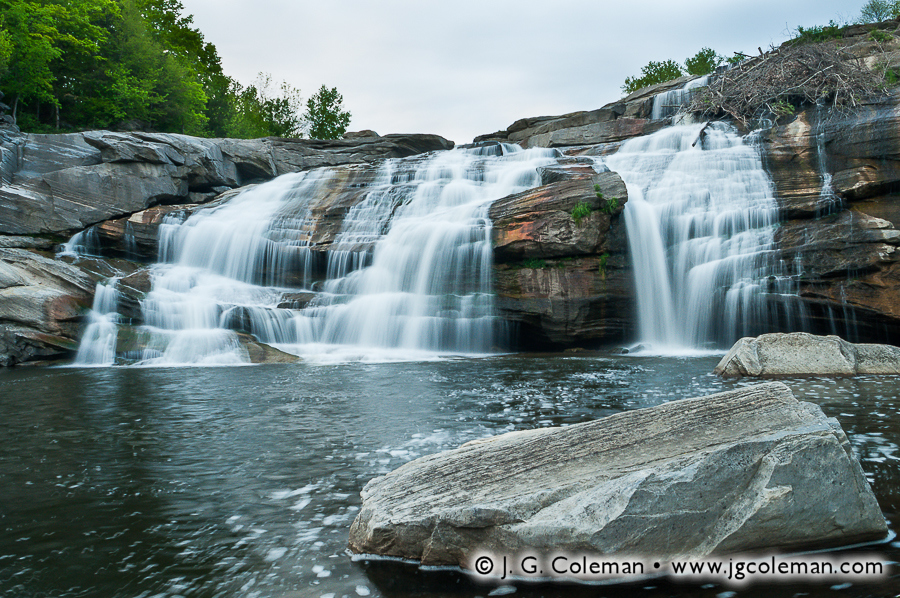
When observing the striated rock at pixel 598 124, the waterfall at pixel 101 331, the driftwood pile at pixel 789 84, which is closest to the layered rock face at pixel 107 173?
the waterfall at pixel 101 331

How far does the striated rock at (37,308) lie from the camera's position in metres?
14.3

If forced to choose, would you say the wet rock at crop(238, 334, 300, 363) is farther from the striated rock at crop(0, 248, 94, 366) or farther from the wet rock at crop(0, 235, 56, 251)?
the wet rock at crop(0, 235, 56, 251)

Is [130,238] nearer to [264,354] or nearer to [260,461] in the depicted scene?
[264,354]

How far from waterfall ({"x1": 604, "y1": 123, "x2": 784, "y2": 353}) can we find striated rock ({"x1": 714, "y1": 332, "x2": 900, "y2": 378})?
4337 mm

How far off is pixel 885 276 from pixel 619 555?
1352cm

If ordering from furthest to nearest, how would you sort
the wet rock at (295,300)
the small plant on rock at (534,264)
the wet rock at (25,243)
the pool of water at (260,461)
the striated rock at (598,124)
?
1. the striated rock at (598,124)
2. the wet rock at (25,243)
3. the wet rock at (295,300)
4. the small plant on rock at (534,264)
5. the pool of water at (260,461)

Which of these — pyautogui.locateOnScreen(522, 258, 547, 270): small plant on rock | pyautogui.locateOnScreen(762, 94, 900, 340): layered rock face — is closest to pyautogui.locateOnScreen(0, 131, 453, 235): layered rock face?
pyautogui.locateOnScreen(522, 258, 547, 270): small plant on rock

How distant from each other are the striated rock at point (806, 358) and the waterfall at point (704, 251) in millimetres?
4337

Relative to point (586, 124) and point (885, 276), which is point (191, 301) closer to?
point (885, 276)

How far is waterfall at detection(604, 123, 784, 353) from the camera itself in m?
14.4

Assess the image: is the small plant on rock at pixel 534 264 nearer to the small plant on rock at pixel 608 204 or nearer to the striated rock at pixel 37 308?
the small plant on rock at pixel 608 204

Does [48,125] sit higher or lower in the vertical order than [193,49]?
lower

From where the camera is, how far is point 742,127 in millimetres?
19984

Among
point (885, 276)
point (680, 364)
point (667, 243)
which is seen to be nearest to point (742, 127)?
point (667, 243)
